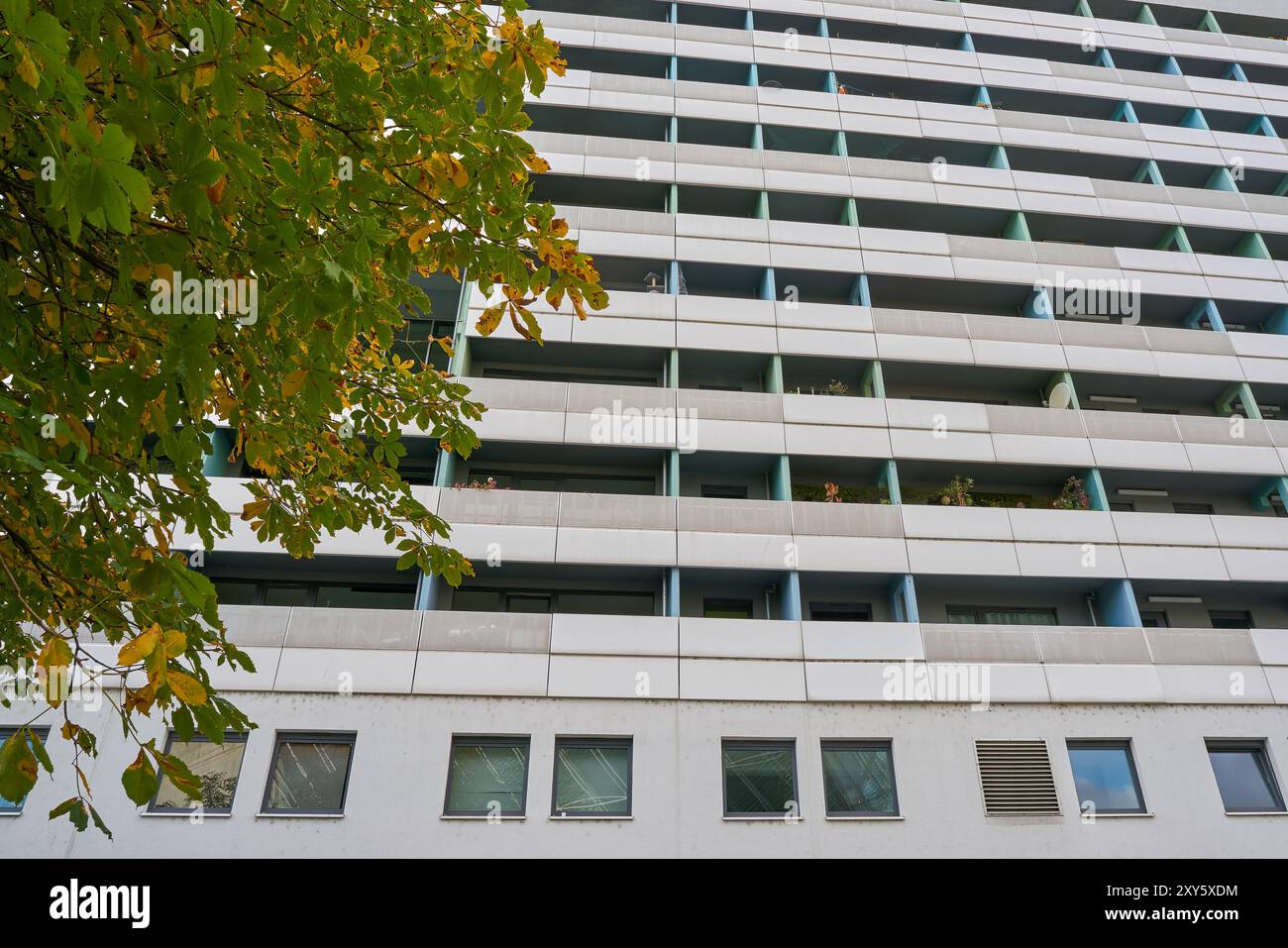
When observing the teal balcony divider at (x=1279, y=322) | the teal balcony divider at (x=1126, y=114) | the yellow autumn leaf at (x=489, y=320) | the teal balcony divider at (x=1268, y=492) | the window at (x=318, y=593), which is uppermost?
the teal balcony divider at (x=1126, y=114)

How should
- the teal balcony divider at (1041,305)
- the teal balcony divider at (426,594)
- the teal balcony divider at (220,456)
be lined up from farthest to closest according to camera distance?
the teal balcony divider at (1041,305)
the teal balcony divider at (220,456)
the teal balcony divider at (426,594)

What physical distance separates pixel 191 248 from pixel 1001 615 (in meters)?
16.2

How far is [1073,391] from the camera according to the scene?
60.4 ft

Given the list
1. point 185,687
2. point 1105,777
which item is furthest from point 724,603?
→ point 185,687

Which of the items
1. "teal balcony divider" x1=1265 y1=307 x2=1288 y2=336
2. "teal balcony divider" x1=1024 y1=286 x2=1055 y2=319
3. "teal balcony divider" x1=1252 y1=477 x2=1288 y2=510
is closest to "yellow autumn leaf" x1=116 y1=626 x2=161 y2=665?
"teal balcony divider" x1=1024 y1=286 x2=1055 y2=319

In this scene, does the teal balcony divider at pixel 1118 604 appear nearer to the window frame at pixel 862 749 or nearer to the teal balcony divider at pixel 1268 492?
Result: the teal balcony divider at pixel 1268 492

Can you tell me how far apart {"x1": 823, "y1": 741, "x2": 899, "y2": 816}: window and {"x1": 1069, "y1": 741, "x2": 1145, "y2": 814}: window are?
3186 millimetres

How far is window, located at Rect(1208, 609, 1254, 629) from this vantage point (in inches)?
653

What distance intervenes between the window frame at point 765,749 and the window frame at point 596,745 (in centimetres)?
146

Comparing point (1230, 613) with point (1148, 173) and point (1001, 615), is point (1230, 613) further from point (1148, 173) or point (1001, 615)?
point (1148, 173)

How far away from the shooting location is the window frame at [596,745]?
12.4 meters

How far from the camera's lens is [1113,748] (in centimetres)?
1366

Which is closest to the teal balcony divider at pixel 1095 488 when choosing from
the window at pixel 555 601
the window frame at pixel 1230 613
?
the window frame at pixel 1230 613
